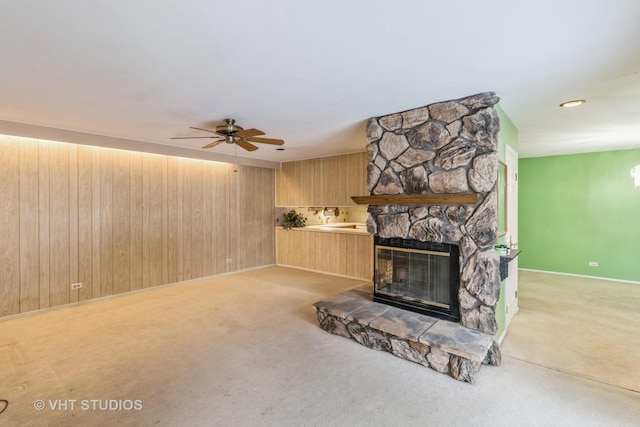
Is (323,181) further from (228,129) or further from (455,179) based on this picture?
(455,179)

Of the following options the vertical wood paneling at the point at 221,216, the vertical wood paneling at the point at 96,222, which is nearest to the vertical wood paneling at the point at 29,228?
the vertical wood paneling at the point at 96,222

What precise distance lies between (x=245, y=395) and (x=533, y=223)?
21.7 ft

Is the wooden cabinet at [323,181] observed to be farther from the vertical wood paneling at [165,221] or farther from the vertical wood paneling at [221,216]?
the vertical wood paneling at [165,221]

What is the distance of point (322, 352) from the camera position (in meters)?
2.91

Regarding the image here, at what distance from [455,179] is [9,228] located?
5539mm

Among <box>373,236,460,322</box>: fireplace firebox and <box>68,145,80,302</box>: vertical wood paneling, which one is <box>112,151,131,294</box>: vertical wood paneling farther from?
<box>373,236,460,322</box>: fireplace firebox

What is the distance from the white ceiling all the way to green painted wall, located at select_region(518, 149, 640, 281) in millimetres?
2360

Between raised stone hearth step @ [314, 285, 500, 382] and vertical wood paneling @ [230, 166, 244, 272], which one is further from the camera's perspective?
vertical wood paneling @ [230, 166, 244, 272]

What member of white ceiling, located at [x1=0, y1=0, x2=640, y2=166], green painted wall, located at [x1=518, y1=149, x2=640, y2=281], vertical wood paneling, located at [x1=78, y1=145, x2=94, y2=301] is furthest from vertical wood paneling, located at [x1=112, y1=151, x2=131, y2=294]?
green painted wall, located at [x1=518, y1=149, x2=640, y2=281]

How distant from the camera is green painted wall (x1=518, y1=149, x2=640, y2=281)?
5227 mm

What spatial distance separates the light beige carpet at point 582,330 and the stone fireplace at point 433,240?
0.69 meters

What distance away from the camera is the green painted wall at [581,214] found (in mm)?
5227

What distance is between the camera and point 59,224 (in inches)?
163

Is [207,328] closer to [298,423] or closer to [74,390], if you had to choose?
[74,390]
